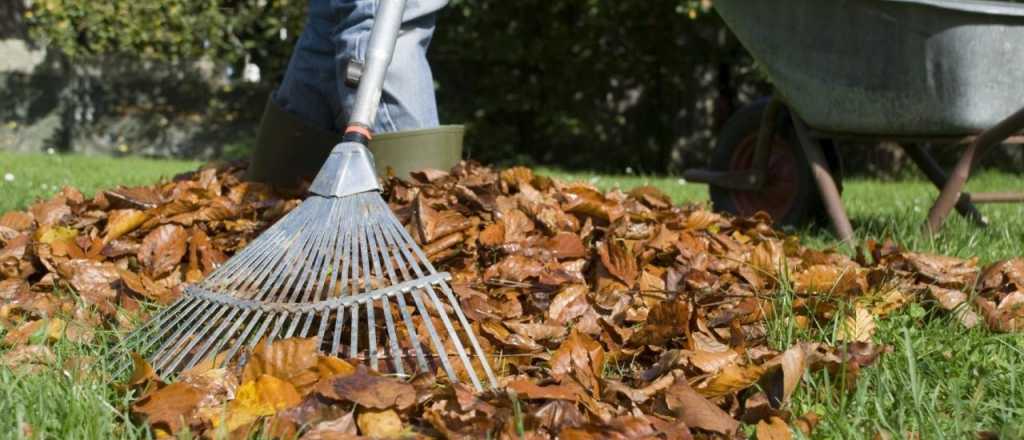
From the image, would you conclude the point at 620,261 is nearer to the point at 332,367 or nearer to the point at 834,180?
the point at 332,367

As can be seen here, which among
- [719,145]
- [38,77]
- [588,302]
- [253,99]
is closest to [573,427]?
[588,302]

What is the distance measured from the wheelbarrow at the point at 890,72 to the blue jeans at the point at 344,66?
1.06m

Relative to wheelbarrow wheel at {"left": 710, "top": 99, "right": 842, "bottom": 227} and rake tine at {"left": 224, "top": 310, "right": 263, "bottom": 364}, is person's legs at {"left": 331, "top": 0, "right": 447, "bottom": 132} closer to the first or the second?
rake tine at {"left": 224, "top": 310, "right": 263, "bottom": 364}

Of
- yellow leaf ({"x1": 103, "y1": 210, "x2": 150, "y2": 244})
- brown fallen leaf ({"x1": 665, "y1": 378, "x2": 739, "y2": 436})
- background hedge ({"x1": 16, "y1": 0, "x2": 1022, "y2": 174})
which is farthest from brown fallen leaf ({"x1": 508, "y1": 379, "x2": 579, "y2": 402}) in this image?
background hedge ({"x1": 16, "y1": 0, "x2": 1022, "y2": 174})

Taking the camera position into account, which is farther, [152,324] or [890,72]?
[890,72]

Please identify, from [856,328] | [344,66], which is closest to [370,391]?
[856,328]

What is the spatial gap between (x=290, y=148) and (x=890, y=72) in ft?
5.46

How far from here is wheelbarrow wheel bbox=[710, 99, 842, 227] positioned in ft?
11.0

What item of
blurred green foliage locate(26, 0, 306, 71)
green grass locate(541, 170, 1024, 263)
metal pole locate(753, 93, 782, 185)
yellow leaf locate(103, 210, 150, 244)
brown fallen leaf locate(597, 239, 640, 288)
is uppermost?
blurred green foliage locate(26, 0, 306, 71)

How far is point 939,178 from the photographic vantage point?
11.5 feet

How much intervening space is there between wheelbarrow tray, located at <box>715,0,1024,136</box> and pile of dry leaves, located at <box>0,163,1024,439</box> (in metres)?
0.61

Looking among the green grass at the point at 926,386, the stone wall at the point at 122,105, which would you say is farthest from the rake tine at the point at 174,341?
the stone wall at the point at 122,105

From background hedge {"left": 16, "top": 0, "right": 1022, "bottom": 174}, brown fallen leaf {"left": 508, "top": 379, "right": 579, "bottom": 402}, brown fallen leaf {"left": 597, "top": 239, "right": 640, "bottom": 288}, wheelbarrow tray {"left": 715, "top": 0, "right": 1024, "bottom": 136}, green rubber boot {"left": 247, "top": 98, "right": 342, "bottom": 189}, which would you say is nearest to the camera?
brown fallen leaf {"left": 508, "top": 379, "right": 579, "bottom": 402}

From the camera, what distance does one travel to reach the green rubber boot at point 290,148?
2.72m
